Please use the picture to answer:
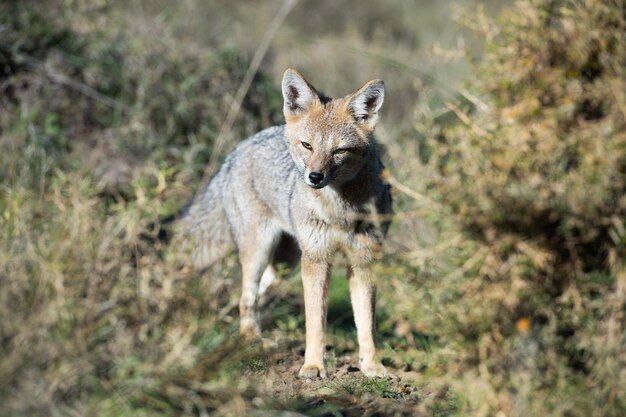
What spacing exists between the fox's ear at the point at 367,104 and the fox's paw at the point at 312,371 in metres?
1.67

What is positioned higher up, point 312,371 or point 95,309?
point 95,309

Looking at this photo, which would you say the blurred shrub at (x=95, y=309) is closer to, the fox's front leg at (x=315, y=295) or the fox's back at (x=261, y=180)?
the fox's front leg at (x=315, y=295)

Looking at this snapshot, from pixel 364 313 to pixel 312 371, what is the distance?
56 cm

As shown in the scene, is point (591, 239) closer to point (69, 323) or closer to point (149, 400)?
point (149, 400)

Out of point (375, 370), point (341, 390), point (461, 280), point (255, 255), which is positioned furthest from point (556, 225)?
point (255, 255)

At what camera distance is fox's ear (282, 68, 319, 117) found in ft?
19.1

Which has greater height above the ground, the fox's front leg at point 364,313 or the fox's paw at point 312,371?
the fox's front leg at point 364,313

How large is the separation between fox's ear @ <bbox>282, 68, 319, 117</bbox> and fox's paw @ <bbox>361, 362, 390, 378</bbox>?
1834mm

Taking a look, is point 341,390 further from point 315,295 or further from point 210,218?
point 210,218

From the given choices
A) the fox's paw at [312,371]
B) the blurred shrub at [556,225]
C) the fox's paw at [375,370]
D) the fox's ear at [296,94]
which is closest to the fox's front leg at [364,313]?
the fox's paw at [375,370]

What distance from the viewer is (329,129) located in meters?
5.66

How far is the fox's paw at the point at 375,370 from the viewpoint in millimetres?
5453

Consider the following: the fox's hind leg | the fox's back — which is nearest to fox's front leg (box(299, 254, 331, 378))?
the fox's back

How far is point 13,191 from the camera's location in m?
5.17
